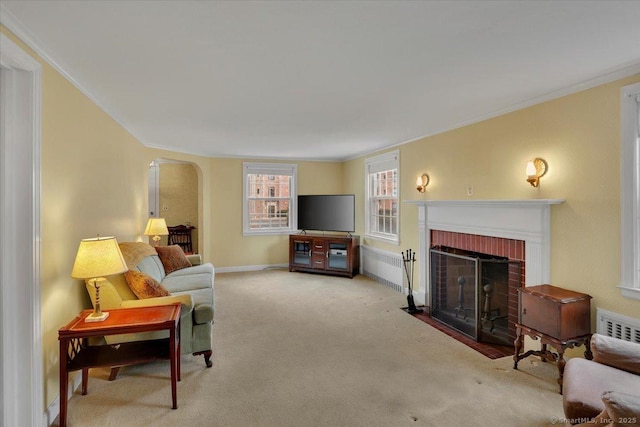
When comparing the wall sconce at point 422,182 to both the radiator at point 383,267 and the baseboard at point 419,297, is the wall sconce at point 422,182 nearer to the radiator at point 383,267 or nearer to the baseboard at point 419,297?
the radiator at point 383,267

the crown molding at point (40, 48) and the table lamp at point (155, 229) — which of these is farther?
the table lamp at point (155, 229)

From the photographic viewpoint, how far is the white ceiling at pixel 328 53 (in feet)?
5.50

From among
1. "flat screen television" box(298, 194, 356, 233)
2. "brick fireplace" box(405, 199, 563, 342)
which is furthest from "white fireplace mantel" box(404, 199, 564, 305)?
"flat screen television" box(298, 194, 356, 233)

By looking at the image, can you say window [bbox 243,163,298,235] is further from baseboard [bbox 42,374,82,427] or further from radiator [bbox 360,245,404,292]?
baseboard [bbox 42,374,82,427]

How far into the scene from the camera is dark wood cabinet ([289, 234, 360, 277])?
246 inches

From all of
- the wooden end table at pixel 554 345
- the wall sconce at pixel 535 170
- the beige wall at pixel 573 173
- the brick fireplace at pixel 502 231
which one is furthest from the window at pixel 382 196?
the wooden end table at pixel 554 345

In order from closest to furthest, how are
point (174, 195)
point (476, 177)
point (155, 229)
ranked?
point (476, 177) → point (155, 229) → point (174, 195)

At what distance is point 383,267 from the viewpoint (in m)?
5.76

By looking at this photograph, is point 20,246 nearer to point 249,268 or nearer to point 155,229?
point 155,229

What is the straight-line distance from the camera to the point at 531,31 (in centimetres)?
187

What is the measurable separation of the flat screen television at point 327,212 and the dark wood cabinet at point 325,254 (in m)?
0.23

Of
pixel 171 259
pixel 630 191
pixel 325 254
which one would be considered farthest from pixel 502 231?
pixel 171 259

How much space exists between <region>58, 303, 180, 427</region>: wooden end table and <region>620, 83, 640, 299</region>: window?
3.30 metres

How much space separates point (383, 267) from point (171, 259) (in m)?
3.37
